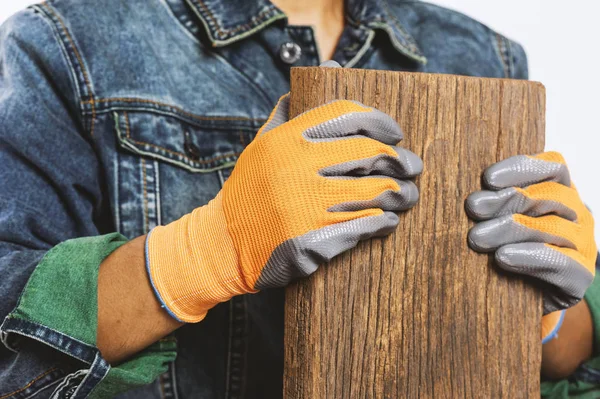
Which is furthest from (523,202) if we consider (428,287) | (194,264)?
(194,264)

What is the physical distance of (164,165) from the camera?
1.36m

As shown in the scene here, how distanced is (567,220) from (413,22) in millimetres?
787

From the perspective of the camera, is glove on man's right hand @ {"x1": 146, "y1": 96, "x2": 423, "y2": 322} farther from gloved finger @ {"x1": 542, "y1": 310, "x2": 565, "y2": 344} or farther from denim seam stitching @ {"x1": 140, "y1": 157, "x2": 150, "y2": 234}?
gloved finger @ {"x1": 542, "y1": 310, "x2": 565, "y2": 344}

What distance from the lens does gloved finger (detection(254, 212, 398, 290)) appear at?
3.16 ft

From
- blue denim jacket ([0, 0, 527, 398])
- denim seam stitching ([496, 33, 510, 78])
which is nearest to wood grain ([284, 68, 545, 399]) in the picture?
blue denim jacket ([0, 0, 527, 398])

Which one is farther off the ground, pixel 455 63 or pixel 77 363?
pixel 455 63

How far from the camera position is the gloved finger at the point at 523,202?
107 cm

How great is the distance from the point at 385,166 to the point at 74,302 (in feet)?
1.73

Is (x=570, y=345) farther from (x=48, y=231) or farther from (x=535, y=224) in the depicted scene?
(x=48, y=231)

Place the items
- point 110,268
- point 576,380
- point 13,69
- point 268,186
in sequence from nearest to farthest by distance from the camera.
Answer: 1. point 268,186
2. point 110,268
3. point 13,69
4. point 576,380

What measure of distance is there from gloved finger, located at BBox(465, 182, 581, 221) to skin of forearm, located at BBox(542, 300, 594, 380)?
16.0 inches

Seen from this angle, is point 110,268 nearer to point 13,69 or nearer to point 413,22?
point 13,69

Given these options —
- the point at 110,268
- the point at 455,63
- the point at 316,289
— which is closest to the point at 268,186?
the point at 316,289

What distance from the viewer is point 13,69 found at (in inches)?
50.5
